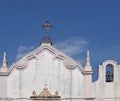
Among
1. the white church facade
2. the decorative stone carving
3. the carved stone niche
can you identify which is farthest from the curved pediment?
the carved stone niche

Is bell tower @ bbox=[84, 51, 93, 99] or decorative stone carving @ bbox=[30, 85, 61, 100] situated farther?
bell tower @ bbox=[84, 51, 93, 99]

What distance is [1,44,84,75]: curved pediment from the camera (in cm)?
4069

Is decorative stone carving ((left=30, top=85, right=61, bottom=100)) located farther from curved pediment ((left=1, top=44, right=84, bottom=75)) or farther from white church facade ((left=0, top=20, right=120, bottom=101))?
curved pediment ((left=1, top=44, right=84, bottom=75))

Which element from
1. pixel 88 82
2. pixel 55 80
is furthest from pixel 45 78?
pixel 88 82

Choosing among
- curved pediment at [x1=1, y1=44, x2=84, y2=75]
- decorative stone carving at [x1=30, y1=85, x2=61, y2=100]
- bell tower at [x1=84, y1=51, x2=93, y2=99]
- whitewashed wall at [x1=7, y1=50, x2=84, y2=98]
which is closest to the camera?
decorative stone carving at [x1=30, y1=85, x2=61, y2=100]

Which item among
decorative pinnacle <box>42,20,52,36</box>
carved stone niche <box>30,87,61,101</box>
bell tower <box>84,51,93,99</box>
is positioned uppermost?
decorative pinnacle <box>42,20,52,36</box>

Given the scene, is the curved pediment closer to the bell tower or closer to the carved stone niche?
the bell tower

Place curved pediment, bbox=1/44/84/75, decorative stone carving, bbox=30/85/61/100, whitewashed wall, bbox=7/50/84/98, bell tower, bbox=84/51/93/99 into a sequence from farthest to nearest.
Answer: curved pediment, bbox=1/44/84/75 → whitewashed wall, bbox=7/50/84/98 → bell tower, bbox=84/51/93/99 → decorative stone carving, bbox=30/85/61/100

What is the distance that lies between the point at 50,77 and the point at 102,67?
164 inches

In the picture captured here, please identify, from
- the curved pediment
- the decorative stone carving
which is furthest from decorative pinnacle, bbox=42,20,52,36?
the decorative stone carving

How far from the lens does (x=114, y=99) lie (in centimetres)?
4019

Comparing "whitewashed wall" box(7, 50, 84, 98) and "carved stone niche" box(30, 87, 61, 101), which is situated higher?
"whitewashed wall" box(7, 50, 84, 98)

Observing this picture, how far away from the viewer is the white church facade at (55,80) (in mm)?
40281

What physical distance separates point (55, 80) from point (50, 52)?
2297mm
